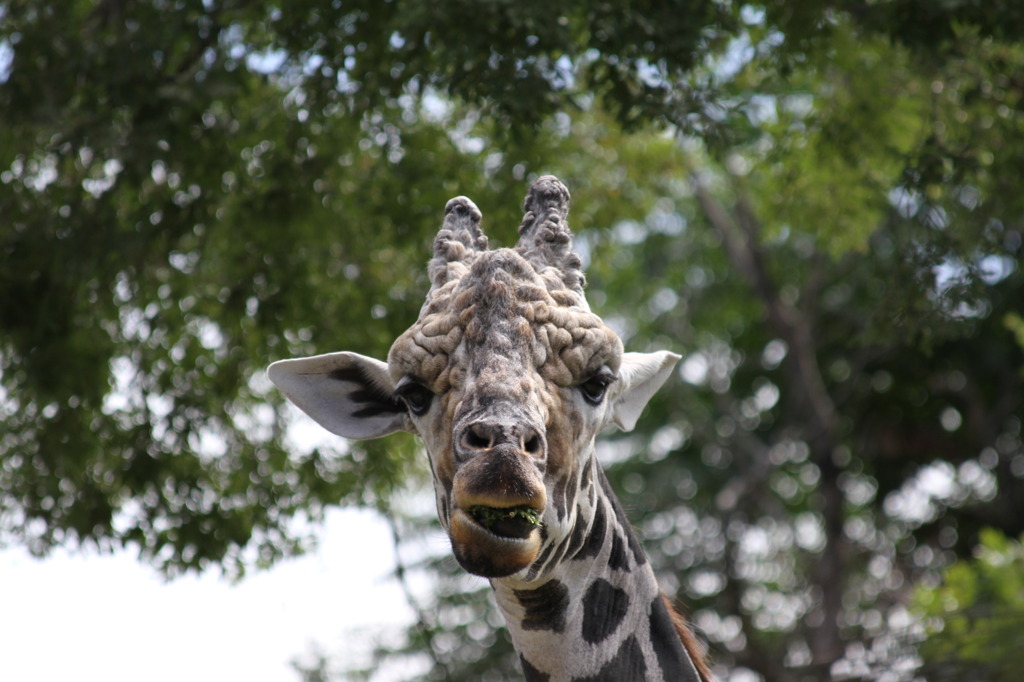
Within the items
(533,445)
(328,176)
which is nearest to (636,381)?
(533,445)

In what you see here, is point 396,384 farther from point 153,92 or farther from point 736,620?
point 736,620

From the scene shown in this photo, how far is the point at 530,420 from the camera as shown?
3115 mm

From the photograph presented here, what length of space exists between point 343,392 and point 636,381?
3.89 ft

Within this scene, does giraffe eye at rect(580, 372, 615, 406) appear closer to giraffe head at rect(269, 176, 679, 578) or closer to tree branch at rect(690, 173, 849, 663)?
giraffe head at rect(269, 176, 679, 578)

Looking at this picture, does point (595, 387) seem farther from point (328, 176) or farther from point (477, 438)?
point (328, 176)

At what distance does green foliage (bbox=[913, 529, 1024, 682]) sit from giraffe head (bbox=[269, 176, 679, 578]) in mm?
5215

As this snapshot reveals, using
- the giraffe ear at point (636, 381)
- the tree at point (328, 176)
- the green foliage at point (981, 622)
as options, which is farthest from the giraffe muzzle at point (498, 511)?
the green foliage at point (981, 622)

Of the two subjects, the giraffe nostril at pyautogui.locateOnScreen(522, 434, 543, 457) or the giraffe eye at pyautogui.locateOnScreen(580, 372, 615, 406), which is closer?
the giraffe nostril at pyautogui.locateOnScreen(522, 434, 543, 457)

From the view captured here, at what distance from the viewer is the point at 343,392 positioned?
13.7 ft

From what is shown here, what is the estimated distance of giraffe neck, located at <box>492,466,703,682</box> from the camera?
3777 millimetres

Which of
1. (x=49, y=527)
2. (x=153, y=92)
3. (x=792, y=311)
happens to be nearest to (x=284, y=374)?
(x=153, y=92)

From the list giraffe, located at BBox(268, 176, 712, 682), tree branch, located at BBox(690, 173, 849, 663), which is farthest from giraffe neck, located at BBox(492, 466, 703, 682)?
tree branch, located at BBox(690, 173, 849, 663)

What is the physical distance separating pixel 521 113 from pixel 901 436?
17959 millimetres

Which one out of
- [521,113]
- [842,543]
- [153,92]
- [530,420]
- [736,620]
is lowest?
[736,620]
